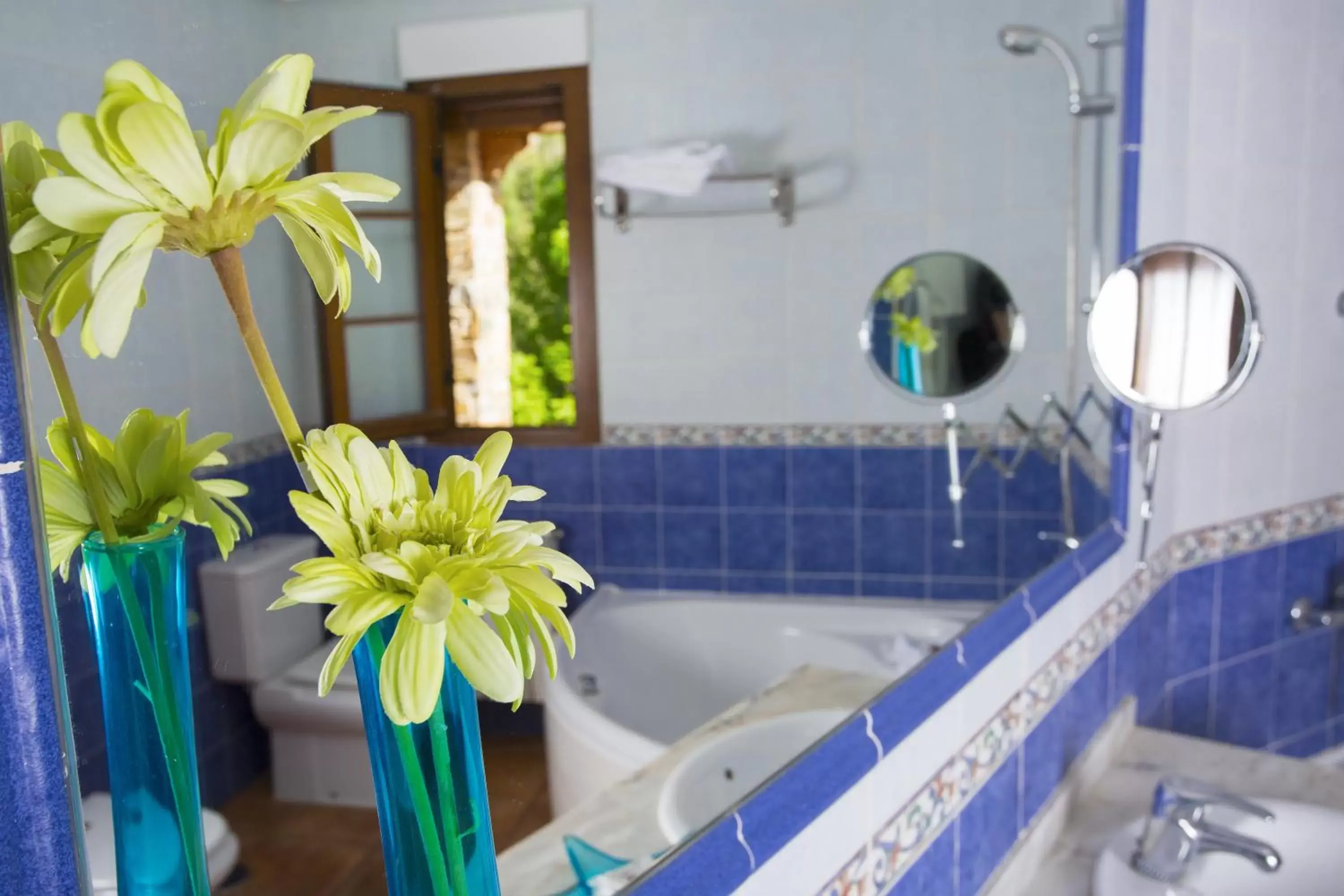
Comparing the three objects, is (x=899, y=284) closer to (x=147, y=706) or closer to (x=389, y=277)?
(x=389, y=277)

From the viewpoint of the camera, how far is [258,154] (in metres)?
0.46

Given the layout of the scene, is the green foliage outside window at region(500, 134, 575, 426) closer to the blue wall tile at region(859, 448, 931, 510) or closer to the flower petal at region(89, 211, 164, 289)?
the flower petal at region(89, 211, 164, 289)

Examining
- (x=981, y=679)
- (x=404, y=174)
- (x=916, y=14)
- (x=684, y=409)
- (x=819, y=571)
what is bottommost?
(x=981, y=679)

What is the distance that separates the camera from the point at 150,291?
47cm

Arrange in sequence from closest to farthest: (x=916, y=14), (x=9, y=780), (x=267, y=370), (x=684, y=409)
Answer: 1. (x=9, y=780)
2. (x=267, y=370)
3. (x=684, y=409)
4. (x=916, y=14)

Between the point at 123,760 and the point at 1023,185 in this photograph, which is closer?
the point at 123,760

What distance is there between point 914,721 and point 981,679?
0.20 m

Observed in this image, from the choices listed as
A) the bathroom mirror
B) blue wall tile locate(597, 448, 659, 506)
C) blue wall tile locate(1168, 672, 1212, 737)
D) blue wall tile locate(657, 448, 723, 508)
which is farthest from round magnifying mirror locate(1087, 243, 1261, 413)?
blue wall tile locate(597, 448, 659, 506)

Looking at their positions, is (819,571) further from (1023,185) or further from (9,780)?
Result: (9,780)

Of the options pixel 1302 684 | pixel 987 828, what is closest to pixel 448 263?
pixel 987 828

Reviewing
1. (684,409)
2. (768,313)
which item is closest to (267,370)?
(684,409)

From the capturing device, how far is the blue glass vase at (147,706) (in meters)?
0.48

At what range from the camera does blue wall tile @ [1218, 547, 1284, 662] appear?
2.18 meters

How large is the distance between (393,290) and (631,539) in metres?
0.31
